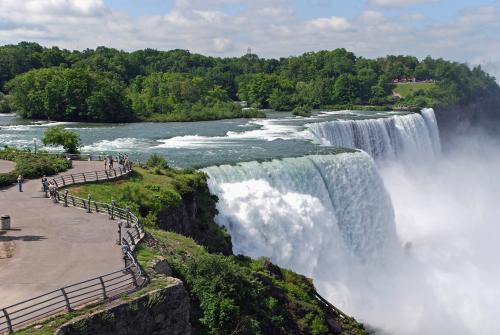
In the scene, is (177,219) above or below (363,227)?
above

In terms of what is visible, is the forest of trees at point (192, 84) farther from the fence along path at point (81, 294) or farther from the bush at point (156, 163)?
the fence along path at point (81, 294)

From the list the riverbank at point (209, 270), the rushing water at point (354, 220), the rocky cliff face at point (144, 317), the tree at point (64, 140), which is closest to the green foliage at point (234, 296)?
the riverbank at point (209, 270)

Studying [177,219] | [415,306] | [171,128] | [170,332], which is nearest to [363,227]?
[415,306]

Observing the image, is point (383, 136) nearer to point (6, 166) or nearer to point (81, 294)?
point (6, 166)

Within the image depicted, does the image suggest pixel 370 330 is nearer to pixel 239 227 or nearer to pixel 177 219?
pixel 239 227

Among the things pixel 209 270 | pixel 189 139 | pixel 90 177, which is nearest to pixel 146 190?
pixel 90 177

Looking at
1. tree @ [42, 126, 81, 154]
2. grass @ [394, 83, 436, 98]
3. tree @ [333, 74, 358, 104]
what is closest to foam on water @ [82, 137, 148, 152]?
tree @ [42, 126, 81, 154]

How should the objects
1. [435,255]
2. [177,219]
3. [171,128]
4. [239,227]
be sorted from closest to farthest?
[177,219]
[239,227]
[435,255]
[171,128]
